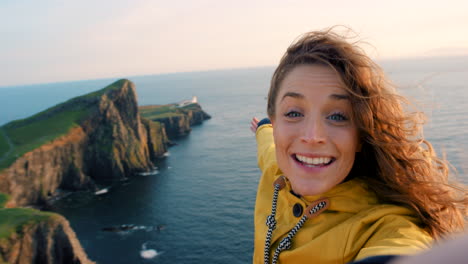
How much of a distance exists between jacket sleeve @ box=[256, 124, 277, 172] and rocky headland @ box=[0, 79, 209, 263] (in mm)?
28987

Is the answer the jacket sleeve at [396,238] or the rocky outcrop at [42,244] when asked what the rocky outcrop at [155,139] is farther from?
the jacket sleeve at [396,238]

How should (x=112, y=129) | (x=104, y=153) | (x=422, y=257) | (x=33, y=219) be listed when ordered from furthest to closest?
(x=112, y=129) < (x=104, y=153) < (x=33, y=219) < (x=422, y=257)

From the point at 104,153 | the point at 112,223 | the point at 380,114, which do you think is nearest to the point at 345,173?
the point at 380,114

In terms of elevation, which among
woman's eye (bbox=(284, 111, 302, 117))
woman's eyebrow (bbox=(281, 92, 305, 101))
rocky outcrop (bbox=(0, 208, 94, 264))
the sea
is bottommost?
the sea

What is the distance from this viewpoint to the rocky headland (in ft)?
96.0

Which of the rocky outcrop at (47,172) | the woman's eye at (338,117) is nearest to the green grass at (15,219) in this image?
the rocky outcrop at (47,172)

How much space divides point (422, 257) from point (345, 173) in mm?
2760

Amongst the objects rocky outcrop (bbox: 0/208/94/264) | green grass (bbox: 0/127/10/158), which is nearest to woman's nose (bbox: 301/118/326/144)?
rocky outcrop (bbox: 0/208/94/264)

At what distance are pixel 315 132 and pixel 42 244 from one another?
32.0m

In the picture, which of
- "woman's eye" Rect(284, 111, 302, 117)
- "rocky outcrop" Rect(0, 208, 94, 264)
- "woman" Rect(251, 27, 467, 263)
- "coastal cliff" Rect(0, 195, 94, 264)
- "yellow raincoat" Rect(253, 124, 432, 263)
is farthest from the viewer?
"coastal cliff" Rect(0, 195, 94, 264)

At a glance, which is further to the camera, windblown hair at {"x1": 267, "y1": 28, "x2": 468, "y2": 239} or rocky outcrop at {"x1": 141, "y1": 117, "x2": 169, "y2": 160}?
rocky outcrop at {"x1": 141, "y1": 117, "x2": 169, "y2": 160}

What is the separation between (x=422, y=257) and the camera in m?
0.92

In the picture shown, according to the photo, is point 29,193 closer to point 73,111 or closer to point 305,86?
point 73,111

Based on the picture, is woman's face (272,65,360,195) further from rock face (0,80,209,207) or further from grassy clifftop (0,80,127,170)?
grassy clifftop (0,80,127,170)
